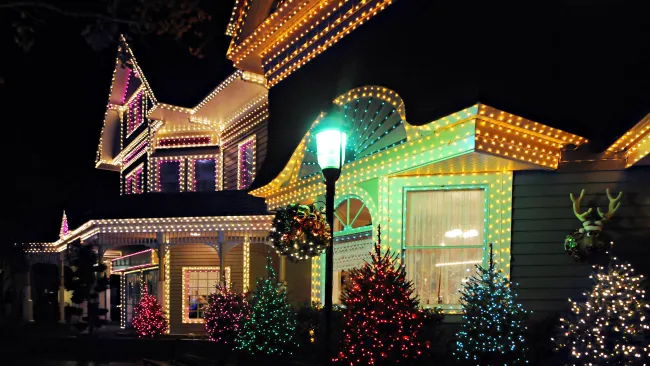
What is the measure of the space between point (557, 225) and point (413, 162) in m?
2.42

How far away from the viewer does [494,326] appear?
10.3 m

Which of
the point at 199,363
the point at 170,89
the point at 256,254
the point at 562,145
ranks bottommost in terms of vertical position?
the point at 199,363

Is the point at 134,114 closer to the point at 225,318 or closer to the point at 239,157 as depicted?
the point at 239,157

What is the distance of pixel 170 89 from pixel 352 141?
1174 cm

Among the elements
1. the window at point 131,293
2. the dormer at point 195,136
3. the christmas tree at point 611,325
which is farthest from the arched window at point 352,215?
the window at point 131,293

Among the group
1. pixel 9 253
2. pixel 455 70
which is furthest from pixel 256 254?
pixel 9 253

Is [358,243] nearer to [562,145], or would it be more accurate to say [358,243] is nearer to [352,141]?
[352,141]

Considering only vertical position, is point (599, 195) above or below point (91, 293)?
above

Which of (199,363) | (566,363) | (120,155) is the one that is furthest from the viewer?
(120,155)

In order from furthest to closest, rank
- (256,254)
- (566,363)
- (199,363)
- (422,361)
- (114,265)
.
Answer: (114,265), (256,254), (199,363), (422,361), (566,363)

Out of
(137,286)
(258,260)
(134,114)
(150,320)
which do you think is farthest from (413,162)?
(137,286)

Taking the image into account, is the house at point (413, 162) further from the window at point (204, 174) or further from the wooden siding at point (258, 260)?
the window at point (204, 174)

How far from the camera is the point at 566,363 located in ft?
33.2

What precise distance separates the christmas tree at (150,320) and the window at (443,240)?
11.4 metres
